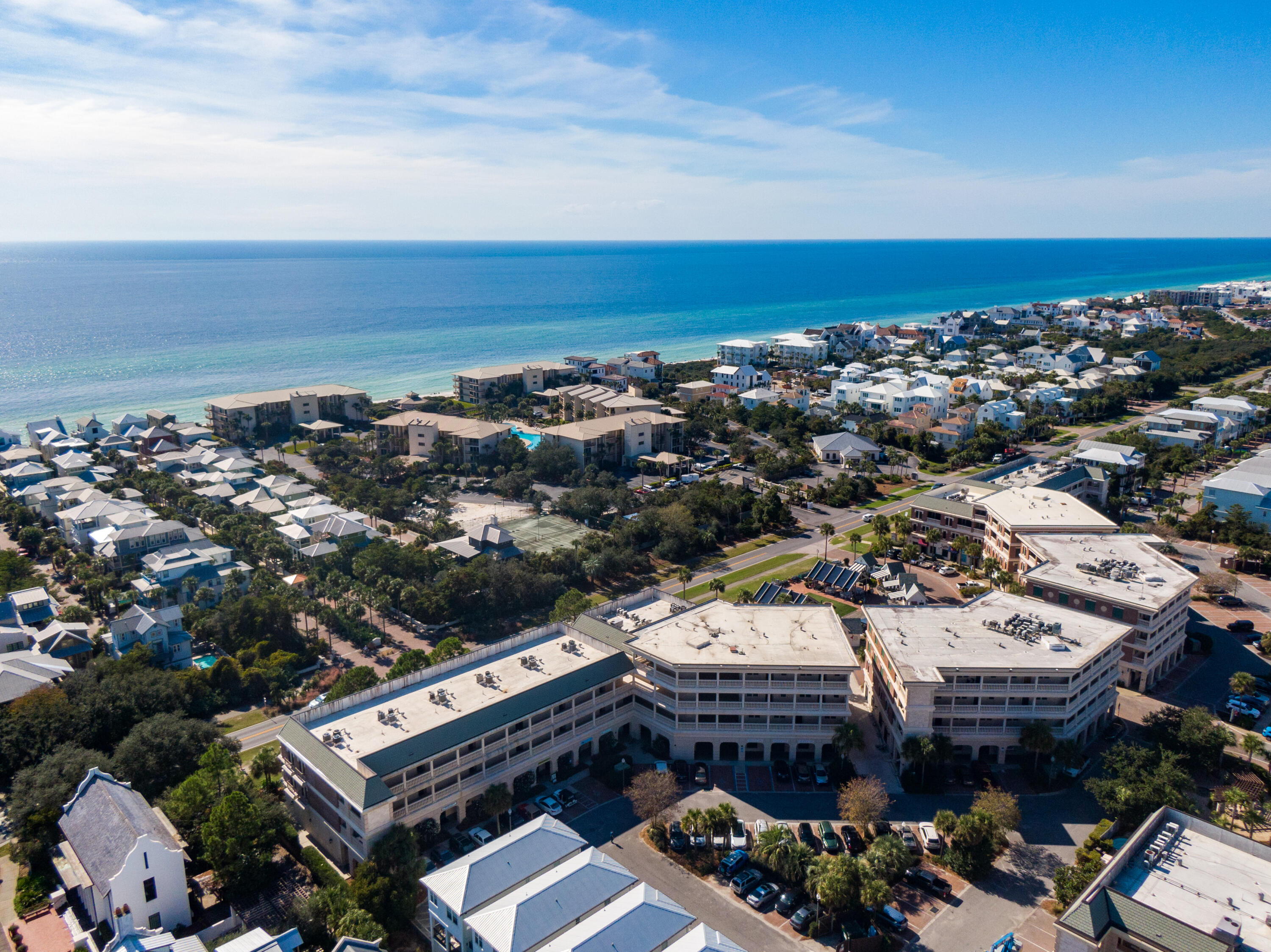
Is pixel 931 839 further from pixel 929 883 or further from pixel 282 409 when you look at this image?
pixel 282 409

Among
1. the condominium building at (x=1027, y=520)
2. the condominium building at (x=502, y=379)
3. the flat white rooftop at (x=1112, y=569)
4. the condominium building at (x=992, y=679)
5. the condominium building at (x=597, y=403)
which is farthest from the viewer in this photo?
the condominium building at (x=502, y=379)

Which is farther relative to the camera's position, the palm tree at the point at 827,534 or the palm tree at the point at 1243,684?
the palm tree at the point at 827,534

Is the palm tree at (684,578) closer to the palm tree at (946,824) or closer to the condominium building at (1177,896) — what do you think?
the palm tree at (946,824)

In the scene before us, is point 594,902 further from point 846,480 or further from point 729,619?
point 846,480

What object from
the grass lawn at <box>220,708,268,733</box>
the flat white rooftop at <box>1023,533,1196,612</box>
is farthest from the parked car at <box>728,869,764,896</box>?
the flat white rooftop at <box>1023,533,1196,612</box>

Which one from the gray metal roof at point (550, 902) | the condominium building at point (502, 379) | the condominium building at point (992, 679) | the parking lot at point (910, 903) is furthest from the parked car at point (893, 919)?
the condominium building at point (502, 379)

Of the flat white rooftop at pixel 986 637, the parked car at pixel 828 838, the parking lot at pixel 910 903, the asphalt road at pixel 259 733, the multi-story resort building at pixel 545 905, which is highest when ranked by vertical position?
the flat white rooftop at pixel 986 637
